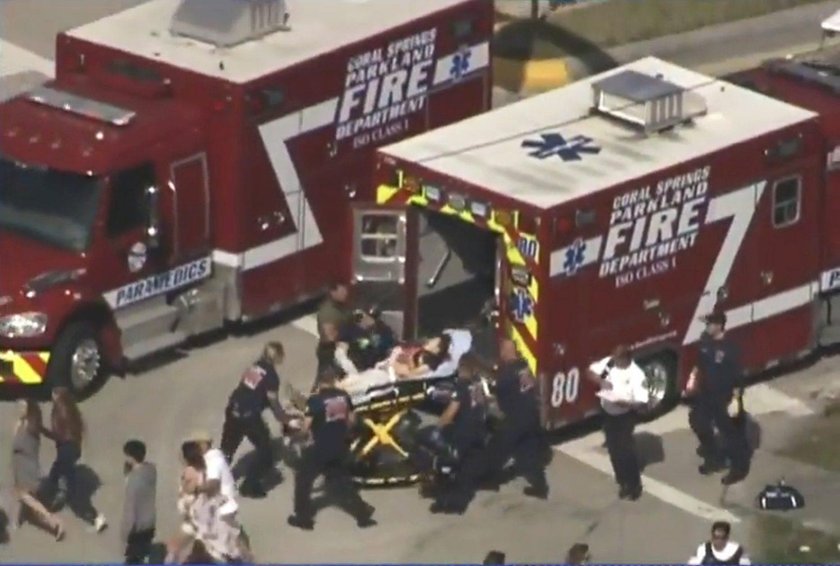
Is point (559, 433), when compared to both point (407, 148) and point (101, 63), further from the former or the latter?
point (101, 63)

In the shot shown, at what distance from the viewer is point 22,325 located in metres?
26.3

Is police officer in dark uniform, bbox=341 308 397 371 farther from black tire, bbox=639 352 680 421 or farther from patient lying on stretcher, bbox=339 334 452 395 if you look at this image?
black tire, bbox=639 352 680 421

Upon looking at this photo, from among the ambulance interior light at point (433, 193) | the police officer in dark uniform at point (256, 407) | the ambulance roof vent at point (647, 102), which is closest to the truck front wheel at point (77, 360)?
the police officer in dark uniform at point (256, 407)

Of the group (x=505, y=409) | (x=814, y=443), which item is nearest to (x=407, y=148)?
(x=505, y=409)

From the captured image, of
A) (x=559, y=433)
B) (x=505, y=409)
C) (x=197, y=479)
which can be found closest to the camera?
(x=197, y=479)

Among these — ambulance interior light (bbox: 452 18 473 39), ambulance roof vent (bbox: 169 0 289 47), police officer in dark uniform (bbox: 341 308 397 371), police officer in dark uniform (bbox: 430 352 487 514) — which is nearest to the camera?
police officer in dark uniform (bbox: 430 352 487 514)

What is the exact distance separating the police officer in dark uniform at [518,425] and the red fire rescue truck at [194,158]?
2662 millimetres

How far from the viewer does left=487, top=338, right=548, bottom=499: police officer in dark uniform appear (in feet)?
81.3

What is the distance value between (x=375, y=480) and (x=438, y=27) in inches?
215

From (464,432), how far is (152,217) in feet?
12.9

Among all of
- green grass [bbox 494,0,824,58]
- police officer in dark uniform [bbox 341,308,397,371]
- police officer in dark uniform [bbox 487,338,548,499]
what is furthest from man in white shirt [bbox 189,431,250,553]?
green grass [bbox 494,0,824,58]

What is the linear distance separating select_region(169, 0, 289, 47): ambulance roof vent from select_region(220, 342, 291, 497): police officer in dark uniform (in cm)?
444

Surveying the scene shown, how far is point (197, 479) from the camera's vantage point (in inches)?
910

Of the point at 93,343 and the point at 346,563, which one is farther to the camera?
the point at 93,343
